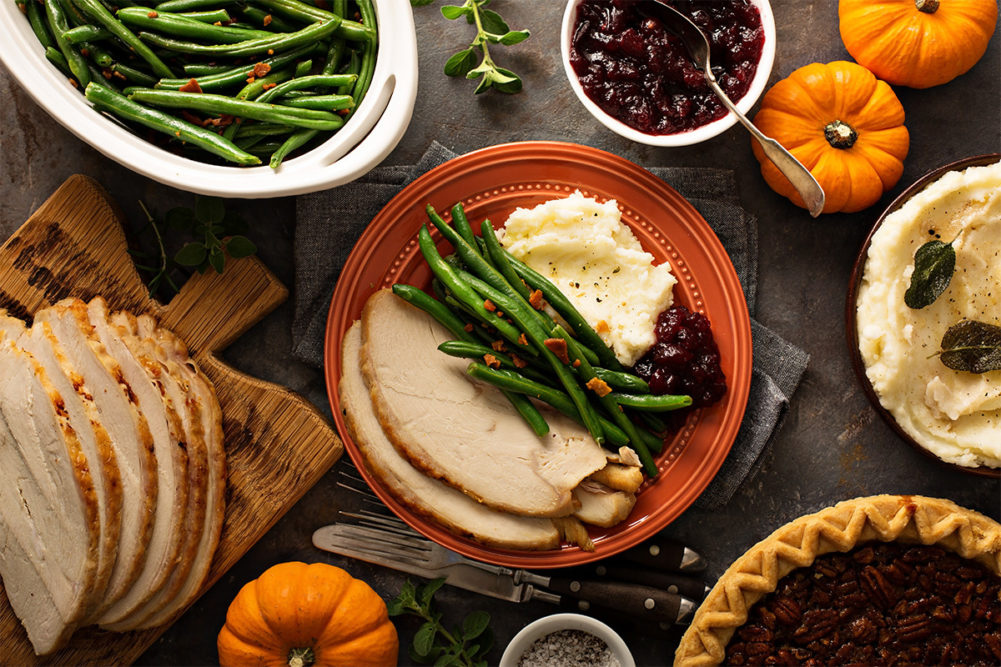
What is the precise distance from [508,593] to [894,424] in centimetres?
215

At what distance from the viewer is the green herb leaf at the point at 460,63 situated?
384 centimetres

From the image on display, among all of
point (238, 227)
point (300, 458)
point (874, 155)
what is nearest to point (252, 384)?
point (300, 458)

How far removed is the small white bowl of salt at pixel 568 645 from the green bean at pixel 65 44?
11.1ft

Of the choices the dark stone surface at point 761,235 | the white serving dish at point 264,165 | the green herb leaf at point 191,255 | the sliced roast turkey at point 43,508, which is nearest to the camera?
the white serving dish at point 264,165

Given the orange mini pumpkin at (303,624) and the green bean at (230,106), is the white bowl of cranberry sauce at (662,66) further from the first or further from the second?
the orange mini pumpkin at (303,624)

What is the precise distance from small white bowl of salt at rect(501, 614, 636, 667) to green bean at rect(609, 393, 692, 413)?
1098mm

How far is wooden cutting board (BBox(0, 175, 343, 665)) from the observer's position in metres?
3.76

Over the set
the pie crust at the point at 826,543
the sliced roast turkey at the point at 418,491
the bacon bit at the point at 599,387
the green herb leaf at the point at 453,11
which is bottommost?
the pie crust at the point at 826,543

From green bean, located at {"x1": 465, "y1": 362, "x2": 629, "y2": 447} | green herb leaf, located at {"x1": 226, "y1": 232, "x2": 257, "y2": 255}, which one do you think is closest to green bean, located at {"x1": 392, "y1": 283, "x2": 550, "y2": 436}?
green bean, located at {"x1": 465, "y1": 362, "x2": 629, "y2": 447}

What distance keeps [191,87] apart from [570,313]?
2055mm

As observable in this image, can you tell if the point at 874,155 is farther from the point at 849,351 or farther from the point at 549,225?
the point at 549,225

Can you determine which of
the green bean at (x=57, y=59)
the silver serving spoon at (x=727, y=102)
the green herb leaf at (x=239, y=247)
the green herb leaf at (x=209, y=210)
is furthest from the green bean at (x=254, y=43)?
the silver serving spoon at (x=727, y=102)

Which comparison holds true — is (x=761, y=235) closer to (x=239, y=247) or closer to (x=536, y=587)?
(x=536, y=587)

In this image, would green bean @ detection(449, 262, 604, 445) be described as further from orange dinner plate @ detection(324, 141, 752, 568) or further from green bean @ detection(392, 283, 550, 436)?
orange dinner plate @ detection(324, 141, 752, 568)
